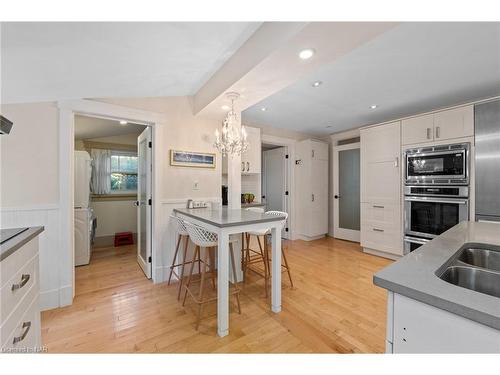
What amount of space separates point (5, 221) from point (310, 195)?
422 centimetres

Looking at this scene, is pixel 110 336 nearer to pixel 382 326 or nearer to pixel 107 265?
pixel 107 265

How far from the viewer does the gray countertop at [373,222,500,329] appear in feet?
1.76

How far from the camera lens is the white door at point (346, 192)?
14.2ft

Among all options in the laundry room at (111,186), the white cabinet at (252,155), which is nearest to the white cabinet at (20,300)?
the laundry room at (111,186)

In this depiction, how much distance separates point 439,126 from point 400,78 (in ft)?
3.51

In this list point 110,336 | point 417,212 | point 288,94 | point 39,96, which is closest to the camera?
point 39,96

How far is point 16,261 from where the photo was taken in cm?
97

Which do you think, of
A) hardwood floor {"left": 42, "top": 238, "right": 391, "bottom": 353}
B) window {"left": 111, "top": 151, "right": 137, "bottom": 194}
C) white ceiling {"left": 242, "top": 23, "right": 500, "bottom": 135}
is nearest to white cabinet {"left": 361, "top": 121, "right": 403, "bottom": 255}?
white ceiling {"left": 242, "top": 23, "right": 500, "bottom": 135}

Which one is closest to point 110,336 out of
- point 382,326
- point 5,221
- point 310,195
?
point 5,221

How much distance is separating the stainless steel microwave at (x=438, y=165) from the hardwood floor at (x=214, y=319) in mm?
1539

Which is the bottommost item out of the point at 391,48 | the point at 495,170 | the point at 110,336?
the point at 110,336

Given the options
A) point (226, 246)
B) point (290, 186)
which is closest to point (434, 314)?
point (226, 246)

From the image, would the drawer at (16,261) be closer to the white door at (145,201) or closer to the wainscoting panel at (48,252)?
the wainscoting panel at (48,252)

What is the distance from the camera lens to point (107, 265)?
314 cm
